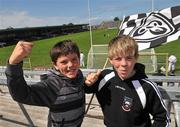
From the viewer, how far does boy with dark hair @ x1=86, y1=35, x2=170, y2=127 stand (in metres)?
2.93

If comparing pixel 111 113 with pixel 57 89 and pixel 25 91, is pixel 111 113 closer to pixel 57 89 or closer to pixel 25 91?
pixel 57 89

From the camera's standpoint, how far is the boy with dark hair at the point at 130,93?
2.93m

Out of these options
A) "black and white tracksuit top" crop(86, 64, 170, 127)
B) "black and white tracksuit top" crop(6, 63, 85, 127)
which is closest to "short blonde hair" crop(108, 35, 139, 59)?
"black and white tracksuit top" crop(86, 64, 170, 127)

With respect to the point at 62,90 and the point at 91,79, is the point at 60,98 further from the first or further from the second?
the point at 91,79

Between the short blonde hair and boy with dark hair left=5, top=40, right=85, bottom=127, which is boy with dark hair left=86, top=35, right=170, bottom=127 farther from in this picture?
boy with dark hair left=5, top=40, right=85, bottom=127

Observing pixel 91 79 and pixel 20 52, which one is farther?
pixel 91 79

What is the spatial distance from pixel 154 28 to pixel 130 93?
866 cm

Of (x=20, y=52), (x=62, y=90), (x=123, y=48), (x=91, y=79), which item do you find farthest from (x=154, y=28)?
(x=20, y=52)

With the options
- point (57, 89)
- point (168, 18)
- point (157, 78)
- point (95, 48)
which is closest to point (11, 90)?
point (57, 89)

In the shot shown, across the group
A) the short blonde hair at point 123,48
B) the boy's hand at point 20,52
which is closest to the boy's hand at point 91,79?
the short blonde hair at point 123,48

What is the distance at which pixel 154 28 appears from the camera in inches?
449

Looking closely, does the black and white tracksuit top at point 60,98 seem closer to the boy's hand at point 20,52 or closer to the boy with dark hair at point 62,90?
the boy with dark hair at point 62,90

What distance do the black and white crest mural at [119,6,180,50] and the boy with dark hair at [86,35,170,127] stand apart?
7.79 m

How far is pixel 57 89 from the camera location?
2.96 m
